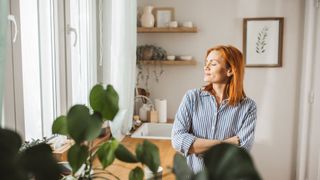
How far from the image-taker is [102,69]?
3.00 meters

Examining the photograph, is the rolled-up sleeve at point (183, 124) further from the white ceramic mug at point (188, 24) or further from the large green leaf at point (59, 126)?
the white ceramic mug at point (188, 24)

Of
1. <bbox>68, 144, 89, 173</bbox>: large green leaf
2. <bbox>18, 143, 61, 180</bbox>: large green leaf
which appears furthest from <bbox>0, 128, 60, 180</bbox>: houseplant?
<bbox>68, 144, 89, 173</bbox>: large green leaf

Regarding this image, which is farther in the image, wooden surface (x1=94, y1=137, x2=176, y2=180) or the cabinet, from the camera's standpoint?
the cabinet

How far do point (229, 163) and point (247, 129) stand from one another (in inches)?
53.5

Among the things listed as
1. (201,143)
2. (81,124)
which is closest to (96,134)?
(81,124)

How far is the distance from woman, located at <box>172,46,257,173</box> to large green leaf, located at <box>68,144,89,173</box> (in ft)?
3.83

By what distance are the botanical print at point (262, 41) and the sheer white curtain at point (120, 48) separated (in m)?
1.32

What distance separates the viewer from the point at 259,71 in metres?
3.54

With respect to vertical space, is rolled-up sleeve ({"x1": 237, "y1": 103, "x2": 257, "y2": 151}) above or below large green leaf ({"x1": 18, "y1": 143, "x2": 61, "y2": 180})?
below

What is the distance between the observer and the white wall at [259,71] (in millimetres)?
3471

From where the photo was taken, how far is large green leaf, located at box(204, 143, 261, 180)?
1.29 feet

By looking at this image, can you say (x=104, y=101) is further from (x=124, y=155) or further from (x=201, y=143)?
(x=201, y=143)

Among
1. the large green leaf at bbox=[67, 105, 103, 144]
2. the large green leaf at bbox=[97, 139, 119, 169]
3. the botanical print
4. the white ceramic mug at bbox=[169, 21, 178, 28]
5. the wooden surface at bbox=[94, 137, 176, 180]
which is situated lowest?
the wooden surface at bbox=[94, 137, 176, 180]

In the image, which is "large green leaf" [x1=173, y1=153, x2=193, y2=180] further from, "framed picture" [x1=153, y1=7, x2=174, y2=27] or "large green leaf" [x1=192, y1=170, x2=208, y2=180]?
"framed picture" [x1=153, y1=7, x2=174, y2=27]
